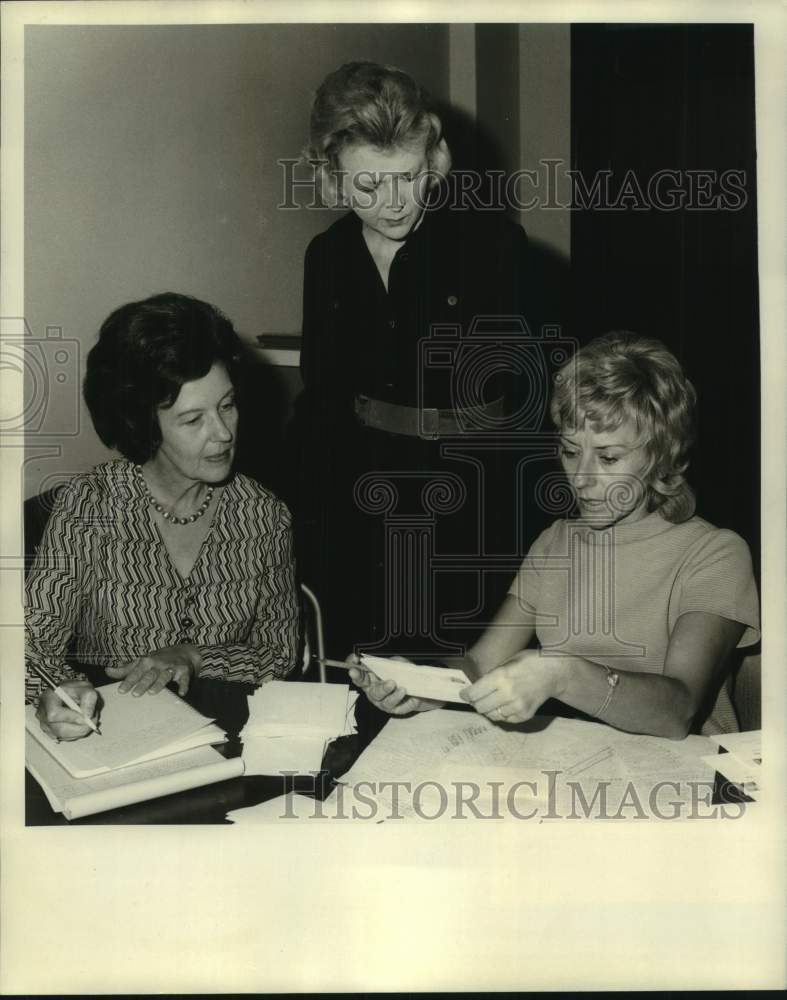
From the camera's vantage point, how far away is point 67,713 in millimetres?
1739

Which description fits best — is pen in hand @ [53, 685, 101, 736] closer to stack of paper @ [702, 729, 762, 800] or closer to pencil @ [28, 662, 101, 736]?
pencil @ [28, 662, 101, 736]

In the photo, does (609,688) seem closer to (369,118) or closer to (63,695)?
(63,695)

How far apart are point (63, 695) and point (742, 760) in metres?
1.34

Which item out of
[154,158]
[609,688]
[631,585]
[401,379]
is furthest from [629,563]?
[154,158]

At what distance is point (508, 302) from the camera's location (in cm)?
193

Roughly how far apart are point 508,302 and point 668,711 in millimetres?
893

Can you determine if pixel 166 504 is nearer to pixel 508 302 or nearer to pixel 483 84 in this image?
pixel 508 302

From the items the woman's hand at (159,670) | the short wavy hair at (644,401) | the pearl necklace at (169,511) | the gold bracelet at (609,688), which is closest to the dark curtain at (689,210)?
the short wavy hair at (644,401)

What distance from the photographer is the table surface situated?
1571 mm

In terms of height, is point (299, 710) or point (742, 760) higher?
point (299, 710)

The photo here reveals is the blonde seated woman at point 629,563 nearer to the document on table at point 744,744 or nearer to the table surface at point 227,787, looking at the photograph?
the document on table at point 744,744

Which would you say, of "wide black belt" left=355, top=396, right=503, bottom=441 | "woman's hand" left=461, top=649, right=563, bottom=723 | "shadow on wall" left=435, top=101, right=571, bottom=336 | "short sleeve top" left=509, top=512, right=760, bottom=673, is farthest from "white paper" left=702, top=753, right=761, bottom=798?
"shadow on wall" left=435, top=101, right=571, bottom=336

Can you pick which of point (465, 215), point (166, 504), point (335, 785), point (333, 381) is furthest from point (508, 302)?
point (335, 785)

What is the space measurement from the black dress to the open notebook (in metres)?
0.40
